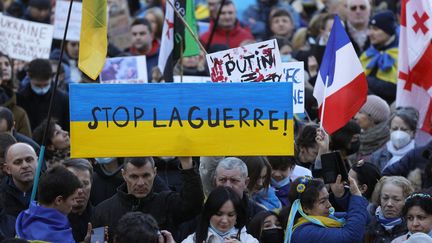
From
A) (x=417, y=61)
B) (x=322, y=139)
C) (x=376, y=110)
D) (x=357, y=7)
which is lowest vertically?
(x=376, y=110)

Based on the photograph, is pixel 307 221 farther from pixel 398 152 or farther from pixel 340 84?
pixel 398 152

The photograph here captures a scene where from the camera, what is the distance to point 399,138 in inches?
470

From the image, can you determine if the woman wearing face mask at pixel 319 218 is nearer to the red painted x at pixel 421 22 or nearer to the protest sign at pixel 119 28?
the red painted x at pixel 421 22

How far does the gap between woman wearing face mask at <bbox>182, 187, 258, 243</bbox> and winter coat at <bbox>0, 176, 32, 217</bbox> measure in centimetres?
173

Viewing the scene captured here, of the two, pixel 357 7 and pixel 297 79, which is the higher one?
pixel 357 7

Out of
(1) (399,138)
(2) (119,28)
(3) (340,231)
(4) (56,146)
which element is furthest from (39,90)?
(3) (340,231)

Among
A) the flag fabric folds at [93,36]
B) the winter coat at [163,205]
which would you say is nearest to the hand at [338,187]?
the winter coat at [163,205]

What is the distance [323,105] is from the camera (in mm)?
10031

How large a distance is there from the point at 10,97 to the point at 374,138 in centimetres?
391

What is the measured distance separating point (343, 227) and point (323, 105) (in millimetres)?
1329

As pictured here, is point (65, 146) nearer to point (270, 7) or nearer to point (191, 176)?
point (191, 176)

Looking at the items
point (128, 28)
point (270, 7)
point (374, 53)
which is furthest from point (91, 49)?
point (270, 7)

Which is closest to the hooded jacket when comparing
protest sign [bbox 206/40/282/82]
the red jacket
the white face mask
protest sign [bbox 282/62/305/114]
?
protest sign [bbox 206/40/282/82]

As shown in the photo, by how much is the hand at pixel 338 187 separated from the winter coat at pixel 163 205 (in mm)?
1028
